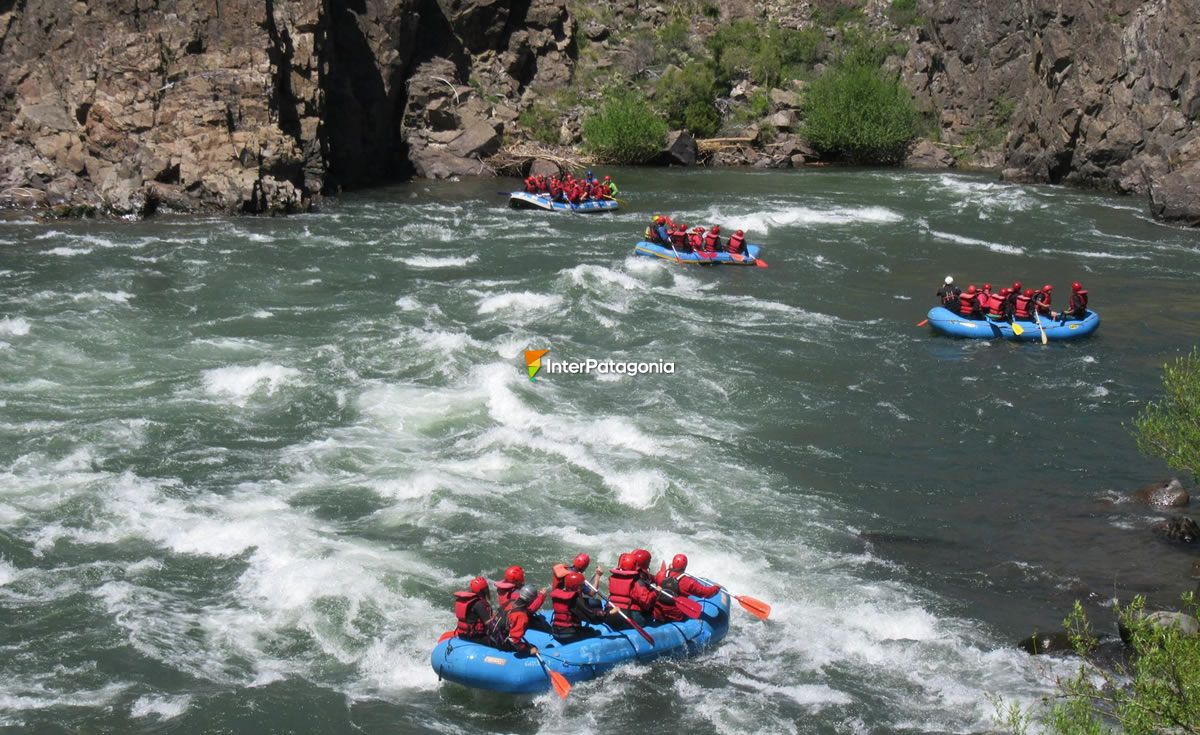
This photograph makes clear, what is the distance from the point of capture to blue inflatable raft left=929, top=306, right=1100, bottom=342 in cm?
2580

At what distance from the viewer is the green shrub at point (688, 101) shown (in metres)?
55.2

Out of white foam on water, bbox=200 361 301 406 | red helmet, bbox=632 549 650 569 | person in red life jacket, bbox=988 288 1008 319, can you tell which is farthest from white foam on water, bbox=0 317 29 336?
person in red life jacket, bbox=988 288 1008 319

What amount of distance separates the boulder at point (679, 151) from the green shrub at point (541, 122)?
16.5 ft

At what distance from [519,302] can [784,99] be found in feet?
107

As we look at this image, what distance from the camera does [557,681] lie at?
12.8 m

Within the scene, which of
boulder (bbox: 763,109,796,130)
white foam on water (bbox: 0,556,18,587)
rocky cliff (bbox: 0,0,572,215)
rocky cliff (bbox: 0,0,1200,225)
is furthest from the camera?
boulder (bbox: 763,109,796,130)

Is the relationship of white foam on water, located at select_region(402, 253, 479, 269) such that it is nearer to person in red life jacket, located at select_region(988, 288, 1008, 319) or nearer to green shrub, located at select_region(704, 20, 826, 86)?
person in red life jacket, located at select_region(988, 288, 1008, 319)

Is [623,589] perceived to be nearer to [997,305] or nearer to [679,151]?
[997,305]

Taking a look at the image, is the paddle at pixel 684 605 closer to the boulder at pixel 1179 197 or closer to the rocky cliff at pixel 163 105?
the rocky cliff at pixel 163 105

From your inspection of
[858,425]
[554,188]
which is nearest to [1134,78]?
[554,188]

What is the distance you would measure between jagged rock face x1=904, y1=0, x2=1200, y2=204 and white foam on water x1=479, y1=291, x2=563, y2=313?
23689mm

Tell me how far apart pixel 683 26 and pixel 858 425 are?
1665 inches

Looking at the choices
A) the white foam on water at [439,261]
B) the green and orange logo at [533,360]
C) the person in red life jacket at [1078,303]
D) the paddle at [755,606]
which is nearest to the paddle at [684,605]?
the paddle at [755,606]

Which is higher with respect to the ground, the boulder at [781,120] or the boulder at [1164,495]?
the boulder at [781,120]
